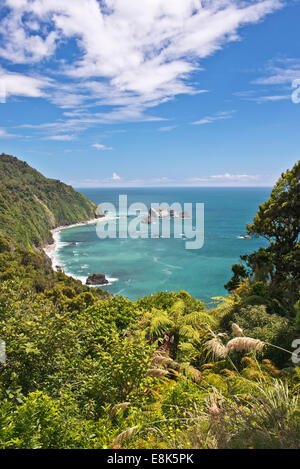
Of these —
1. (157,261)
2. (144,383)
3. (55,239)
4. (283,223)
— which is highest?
(283,223)

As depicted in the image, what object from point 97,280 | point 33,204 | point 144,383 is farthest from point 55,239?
point 144,383

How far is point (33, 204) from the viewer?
413ft

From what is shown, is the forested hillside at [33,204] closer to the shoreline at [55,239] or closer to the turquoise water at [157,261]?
the shoreline at [55,239]

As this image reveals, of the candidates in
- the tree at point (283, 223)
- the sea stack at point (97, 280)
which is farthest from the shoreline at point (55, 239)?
the tree at point (283, 223)

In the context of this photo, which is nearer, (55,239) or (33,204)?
(55,239)

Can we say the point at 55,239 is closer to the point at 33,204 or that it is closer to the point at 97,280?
the point at 33,204

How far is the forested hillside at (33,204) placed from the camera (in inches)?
3629

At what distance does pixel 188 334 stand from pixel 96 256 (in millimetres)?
76171

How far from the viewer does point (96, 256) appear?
267ft

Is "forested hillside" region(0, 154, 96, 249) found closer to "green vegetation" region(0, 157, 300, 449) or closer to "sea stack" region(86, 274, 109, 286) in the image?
"sea stack" region(86, 274, 109, 286)

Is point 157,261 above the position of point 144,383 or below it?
below

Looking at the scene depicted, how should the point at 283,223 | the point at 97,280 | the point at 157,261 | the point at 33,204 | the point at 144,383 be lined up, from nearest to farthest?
the point at 144,383 → the point at 283,223 → the point at 97,280 → the point at 157,261 → the point at 33,204
